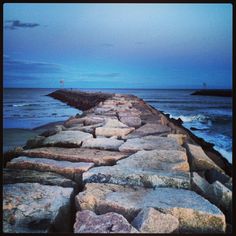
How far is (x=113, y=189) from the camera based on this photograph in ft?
6.44

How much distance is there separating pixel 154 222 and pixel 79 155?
3.26ft

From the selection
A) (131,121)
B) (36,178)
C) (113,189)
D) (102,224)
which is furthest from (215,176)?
(131,121)

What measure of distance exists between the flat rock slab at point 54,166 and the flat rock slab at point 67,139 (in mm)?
481

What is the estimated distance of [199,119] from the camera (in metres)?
7.47

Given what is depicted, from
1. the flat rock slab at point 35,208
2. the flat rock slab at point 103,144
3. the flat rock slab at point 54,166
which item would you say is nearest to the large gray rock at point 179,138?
the flat rock slab at point 103,144

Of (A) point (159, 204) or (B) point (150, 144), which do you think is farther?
(B) point (150, 144)

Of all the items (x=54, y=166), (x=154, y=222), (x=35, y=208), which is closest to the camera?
(x=154, y=222)

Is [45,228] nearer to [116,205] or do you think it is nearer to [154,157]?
[116,205]

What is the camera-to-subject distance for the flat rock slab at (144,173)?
2037 mm

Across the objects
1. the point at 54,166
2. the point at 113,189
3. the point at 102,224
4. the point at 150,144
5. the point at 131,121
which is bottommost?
the point at 102,224

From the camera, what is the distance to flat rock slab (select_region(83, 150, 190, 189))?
80.2 inches

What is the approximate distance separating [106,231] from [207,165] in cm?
125

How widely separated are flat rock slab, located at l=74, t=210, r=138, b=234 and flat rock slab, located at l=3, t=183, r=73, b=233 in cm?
13

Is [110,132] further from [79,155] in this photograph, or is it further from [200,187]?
[200,187]
